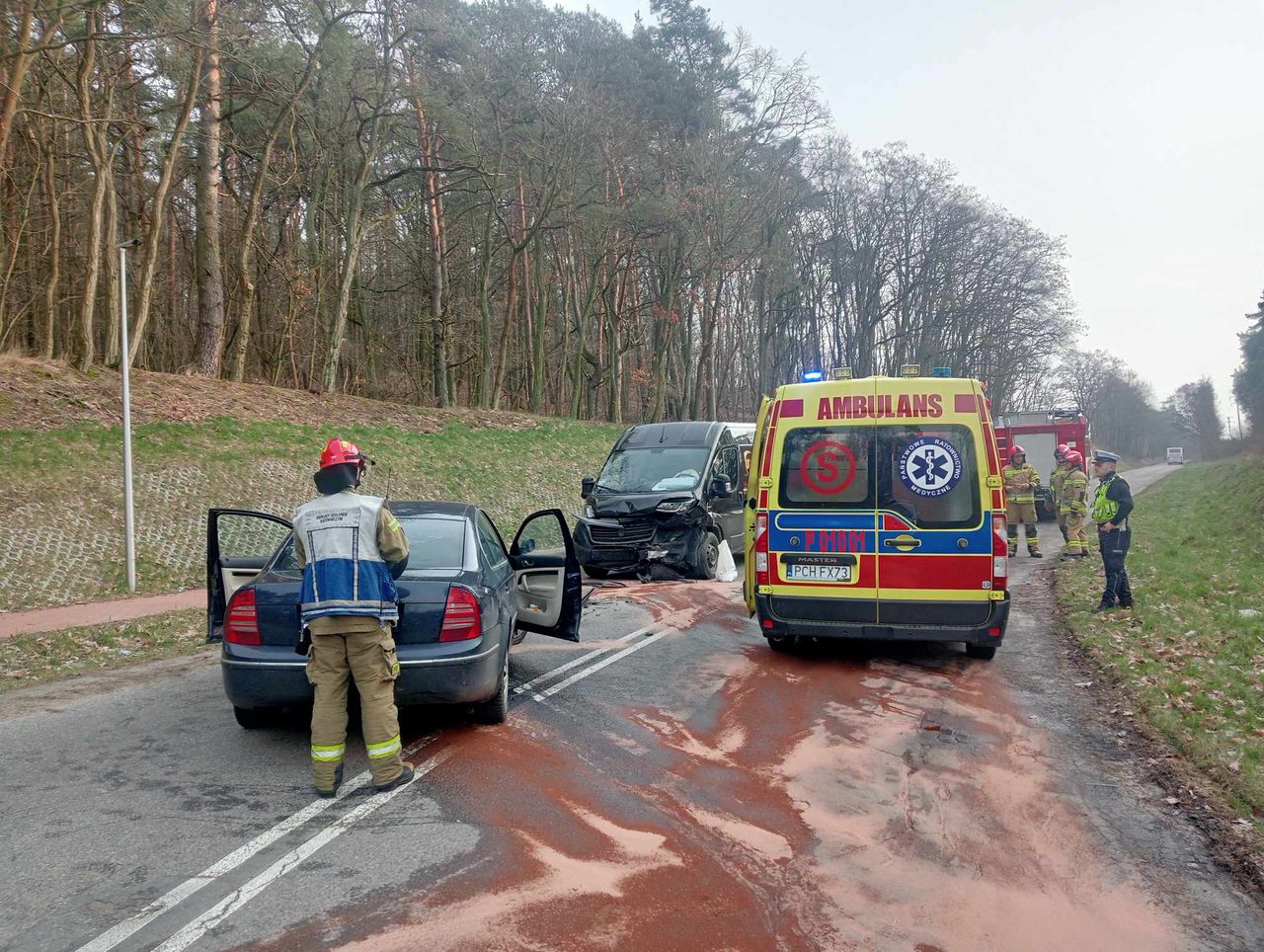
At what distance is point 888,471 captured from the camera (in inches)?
296

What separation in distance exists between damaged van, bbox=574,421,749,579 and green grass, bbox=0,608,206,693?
5139 mm

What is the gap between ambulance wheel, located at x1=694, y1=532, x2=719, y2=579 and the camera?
12.4m

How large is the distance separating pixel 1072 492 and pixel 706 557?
6.43 metres

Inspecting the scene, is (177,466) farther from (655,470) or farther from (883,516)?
(883,516)

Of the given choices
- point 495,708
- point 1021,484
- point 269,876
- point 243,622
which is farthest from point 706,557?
point 269,876

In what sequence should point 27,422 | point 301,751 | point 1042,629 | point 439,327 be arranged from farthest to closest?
point 439,327 → point 27,422 → point 1042,629 → point 301,751

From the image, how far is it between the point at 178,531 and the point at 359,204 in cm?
1185

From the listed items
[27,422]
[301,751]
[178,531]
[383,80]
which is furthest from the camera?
[383,80]

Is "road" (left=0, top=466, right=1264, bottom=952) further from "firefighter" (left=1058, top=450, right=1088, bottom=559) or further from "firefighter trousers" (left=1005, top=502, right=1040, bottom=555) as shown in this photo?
"firefighter trousers" (left=1005, top=502, right=1040, bottom=555)

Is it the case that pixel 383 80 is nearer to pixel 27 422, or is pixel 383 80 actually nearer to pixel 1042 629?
pixel 27 422

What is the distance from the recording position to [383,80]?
21.5 m

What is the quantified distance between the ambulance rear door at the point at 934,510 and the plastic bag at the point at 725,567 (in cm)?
533

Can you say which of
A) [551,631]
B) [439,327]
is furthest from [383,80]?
[551,631]

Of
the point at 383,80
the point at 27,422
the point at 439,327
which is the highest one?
the point at 383,80
